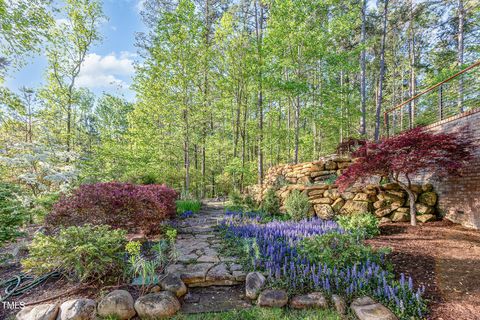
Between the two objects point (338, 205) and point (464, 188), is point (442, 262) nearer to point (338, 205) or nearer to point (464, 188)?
point (338, 205)

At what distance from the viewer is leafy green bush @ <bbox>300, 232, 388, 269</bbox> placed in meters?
2.44

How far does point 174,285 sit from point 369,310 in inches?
72.7

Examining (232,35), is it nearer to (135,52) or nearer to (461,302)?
(135,52)

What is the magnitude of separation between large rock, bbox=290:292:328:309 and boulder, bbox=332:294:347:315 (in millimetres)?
84

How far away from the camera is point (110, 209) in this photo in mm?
3447

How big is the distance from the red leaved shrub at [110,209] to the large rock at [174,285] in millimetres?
1578

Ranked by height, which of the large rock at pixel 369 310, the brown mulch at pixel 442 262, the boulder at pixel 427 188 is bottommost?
the large rock at pixel 369 310

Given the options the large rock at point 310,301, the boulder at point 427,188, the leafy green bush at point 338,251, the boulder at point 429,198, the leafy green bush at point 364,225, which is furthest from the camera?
the boulder at point 427,188

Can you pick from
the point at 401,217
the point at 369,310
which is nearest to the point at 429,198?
the point at 401,217

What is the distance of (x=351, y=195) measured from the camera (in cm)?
504

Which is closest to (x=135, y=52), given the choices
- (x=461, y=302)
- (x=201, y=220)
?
(x=201, y=220)

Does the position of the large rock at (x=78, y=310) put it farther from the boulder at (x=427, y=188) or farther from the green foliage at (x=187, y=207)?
the boulder at (x=427, y=188)

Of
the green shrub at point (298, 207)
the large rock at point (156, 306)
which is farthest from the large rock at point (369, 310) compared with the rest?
the green shrub at point (298, 207)

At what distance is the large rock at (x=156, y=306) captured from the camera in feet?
6.32
